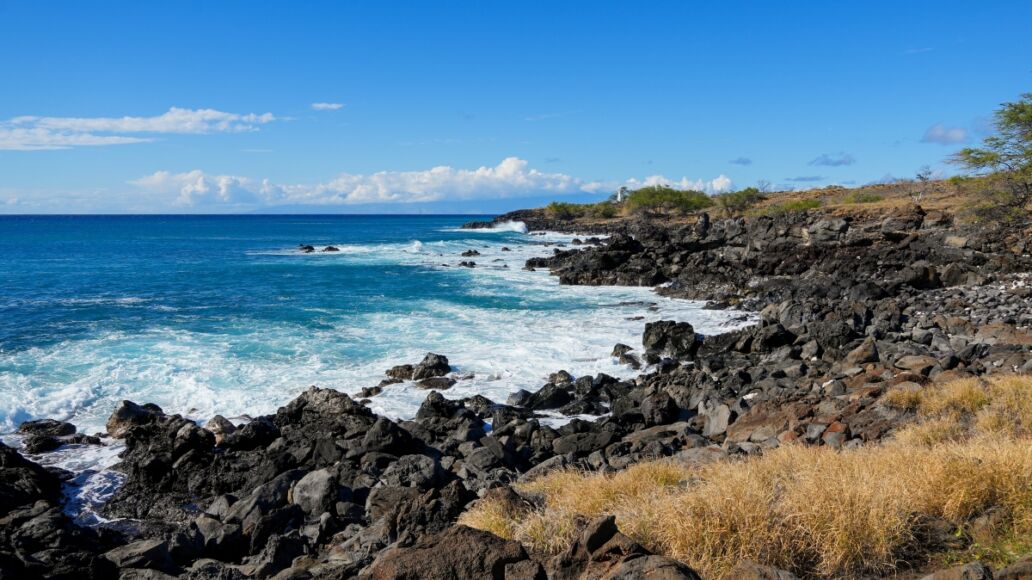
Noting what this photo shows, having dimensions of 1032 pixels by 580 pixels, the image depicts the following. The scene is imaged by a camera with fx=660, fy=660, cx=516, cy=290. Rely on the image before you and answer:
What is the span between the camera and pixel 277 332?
88.9 feet

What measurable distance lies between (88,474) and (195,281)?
34243mm

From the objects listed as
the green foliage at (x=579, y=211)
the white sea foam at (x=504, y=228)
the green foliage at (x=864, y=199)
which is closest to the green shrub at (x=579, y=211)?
the green foliage at (x=579, y=211)

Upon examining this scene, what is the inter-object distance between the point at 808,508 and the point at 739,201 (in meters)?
96.7

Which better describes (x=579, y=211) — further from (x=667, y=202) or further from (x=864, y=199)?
(x=864, y=199)

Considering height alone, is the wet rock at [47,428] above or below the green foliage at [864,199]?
below

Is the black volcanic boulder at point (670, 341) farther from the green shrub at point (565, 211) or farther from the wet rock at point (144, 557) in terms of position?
the green shrub at point (565, 211)

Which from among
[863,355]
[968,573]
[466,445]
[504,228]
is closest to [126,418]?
[466,445]

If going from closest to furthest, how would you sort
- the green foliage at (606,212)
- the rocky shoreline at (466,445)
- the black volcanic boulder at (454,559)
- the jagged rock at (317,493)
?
the black volcanic boulder at (454,559)
the rocky shoreline at (466,445)
the jagged rock at (317,493)
the green foliage at (606,212)

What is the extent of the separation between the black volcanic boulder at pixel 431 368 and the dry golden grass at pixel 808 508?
12.7 m

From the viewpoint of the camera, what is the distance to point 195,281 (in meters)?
45.1

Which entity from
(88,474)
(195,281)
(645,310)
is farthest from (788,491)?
(195,281)

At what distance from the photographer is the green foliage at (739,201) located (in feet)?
314

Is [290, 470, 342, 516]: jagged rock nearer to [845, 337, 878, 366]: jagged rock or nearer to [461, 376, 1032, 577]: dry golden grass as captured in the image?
[461, 376, 1032, 577]: dry golden grass

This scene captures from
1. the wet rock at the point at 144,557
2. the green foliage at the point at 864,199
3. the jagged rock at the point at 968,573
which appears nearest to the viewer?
the jagged rock at the point at 968,573
